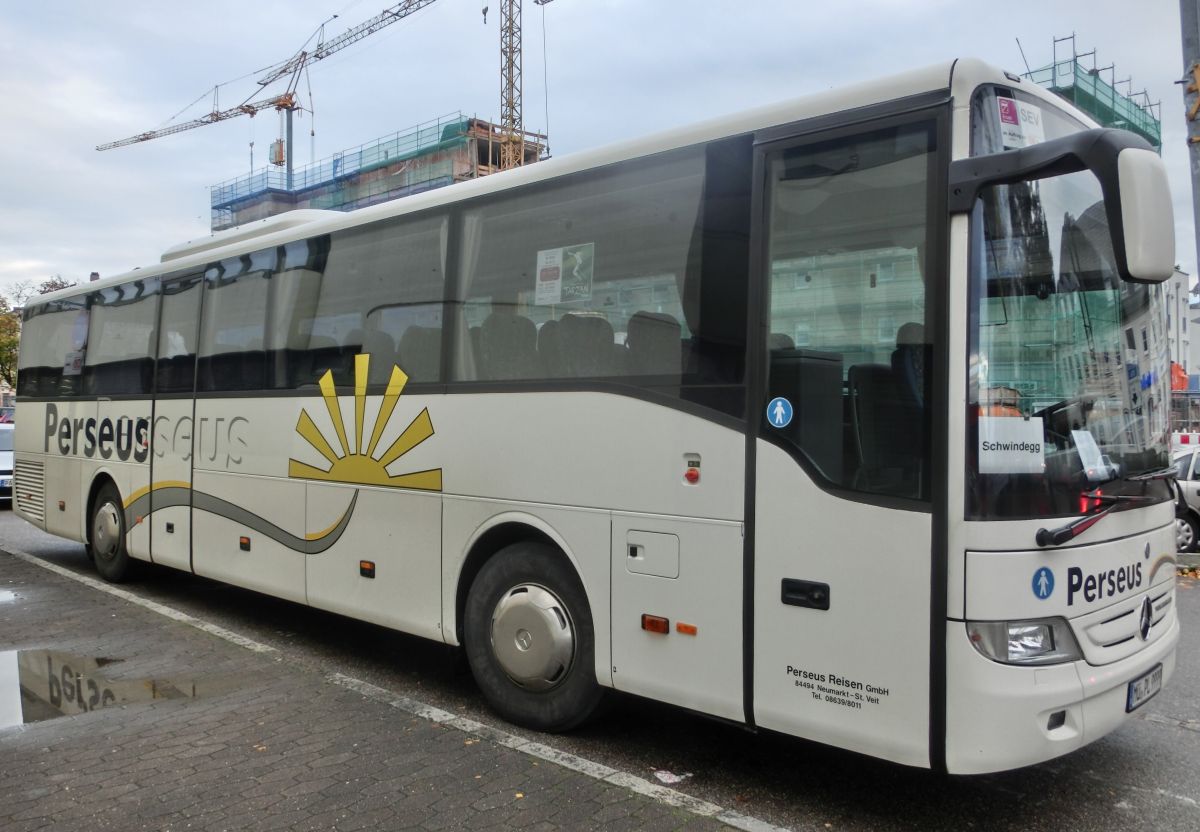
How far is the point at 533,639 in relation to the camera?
5.27 m

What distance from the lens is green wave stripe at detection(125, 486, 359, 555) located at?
6887 mm

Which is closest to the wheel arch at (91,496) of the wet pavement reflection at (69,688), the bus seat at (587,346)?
the wet pavement reflection at (69,688)

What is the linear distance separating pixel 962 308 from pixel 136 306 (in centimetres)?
861

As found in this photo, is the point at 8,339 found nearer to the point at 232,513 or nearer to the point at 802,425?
the point at 232,513

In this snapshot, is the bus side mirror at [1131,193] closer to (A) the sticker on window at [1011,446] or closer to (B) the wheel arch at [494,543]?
(A) the sticker on window at [1011,446]

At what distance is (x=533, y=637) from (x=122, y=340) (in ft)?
22.3

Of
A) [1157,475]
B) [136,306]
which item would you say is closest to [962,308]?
[1157,475]

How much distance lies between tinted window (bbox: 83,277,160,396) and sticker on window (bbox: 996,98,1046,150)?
8053mm

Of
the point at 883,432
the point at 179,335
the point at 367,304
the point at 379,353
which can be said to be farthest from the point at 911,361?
the point at 179,335

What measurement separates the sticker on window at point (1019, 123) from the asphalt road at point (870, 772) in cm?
287

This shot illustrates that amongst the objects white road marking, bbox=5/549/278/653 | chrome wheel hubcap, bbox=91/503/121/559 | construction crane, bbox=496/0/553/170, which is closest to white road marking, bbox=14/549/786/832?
white road marking, bbox=5/549/278/653

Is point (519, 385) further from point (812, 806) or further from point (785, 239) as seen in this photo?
point (812, 806)

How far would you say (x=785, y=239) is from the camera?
429cm

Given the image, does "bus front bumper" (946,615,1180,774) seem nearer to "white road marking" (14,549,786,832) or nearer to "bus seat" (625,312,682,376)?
"white road marking" (14,549,786,832)
